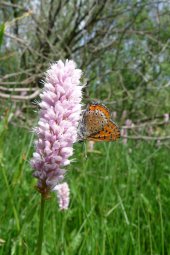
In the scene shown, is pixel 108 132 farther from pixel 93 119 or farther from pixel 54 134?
pixel 54 134

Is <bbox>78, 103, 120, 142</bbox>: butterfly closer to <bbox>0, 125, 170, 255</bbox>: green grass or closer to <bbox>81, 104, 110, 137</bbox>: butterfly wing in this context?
<bbox>81, 104, 110, 137</bbox>: butterfly wing

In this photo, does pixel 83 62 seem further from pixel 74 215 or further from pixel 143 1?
pixel 74 215

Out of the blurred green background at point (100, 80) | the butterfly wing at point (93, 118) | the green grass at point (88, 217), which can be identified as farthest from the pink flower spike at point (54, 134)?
the blurred green background at point (100, 80)

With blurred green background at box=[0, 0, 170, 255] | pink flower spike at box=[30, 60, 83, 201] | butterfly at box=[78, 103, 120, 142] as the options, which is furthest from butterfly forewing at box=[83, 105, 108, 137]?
blurred green background at box=[0, 0, 170, 255]

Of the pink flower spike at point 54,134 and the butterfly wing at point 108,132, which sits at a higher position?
the butterfly wing at point 108,132

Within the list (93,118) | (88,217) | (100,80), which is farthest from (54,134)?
Result: (100,80)

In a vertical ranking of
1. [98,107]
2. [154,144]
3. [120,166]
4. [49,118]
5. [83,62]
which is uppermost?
[83,62]

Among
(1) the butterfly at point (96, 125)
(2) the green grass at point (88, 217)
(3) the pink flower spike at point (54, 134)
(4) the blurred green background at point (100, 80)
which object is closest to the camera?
(3) the pink flower spike at point (54, 134)

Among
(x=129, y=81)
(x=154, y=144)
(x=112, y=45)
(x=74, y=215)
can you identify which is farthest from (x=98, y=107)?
(x=129, y=81)

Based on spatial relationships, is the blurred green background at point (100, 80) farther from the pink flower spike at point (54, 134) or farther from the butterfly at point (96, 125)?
the pink flower spike at point (54, 134)
